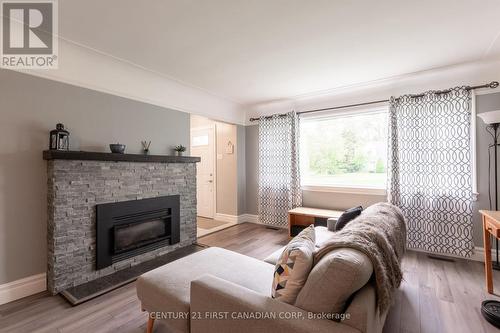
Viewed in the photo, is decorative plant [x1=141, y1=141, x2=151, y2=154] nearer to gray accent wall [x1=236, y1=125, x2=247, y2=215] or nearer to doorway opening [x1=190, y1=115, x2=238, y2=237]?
doorway opening [x1=190, y1=115, x2=238, y2=237]

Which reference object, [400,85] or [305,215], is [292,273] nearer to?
[305,215]

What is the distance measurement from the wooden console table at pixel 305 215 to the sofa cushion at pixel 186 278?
6.99ft

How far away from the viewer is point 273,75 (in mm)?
3473

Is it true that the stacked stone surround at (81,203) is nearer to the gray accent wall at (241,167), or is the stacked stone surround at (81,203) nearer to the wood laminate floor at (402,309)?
the wood laminate floor at (402,309)

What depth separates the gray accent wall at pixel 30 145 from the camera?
2.20m

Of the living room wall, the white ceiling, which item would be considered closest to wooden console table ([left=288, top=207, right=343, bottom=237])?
the living room wall

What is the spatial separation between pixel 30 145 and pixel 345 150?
14.4 ft

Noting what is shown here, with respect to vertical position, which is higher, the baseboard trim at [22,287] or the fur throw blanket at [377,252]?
the fur throw blanket at [377,252]

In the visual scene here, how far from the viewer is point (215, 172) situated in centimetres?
550

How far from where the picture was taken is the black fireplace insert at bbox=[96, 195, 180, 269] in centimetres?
271

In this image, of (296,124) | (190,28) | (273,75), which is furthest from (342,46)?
(296,124)

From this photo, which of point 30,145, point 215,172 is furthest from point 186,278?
point 215,172

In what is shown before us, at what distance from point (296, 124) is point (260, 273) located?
10.7 feet

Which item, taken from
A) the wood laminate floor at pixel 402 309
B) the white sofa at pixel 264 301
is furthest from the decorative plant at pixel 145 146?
the white sofa at pixel 264 301
